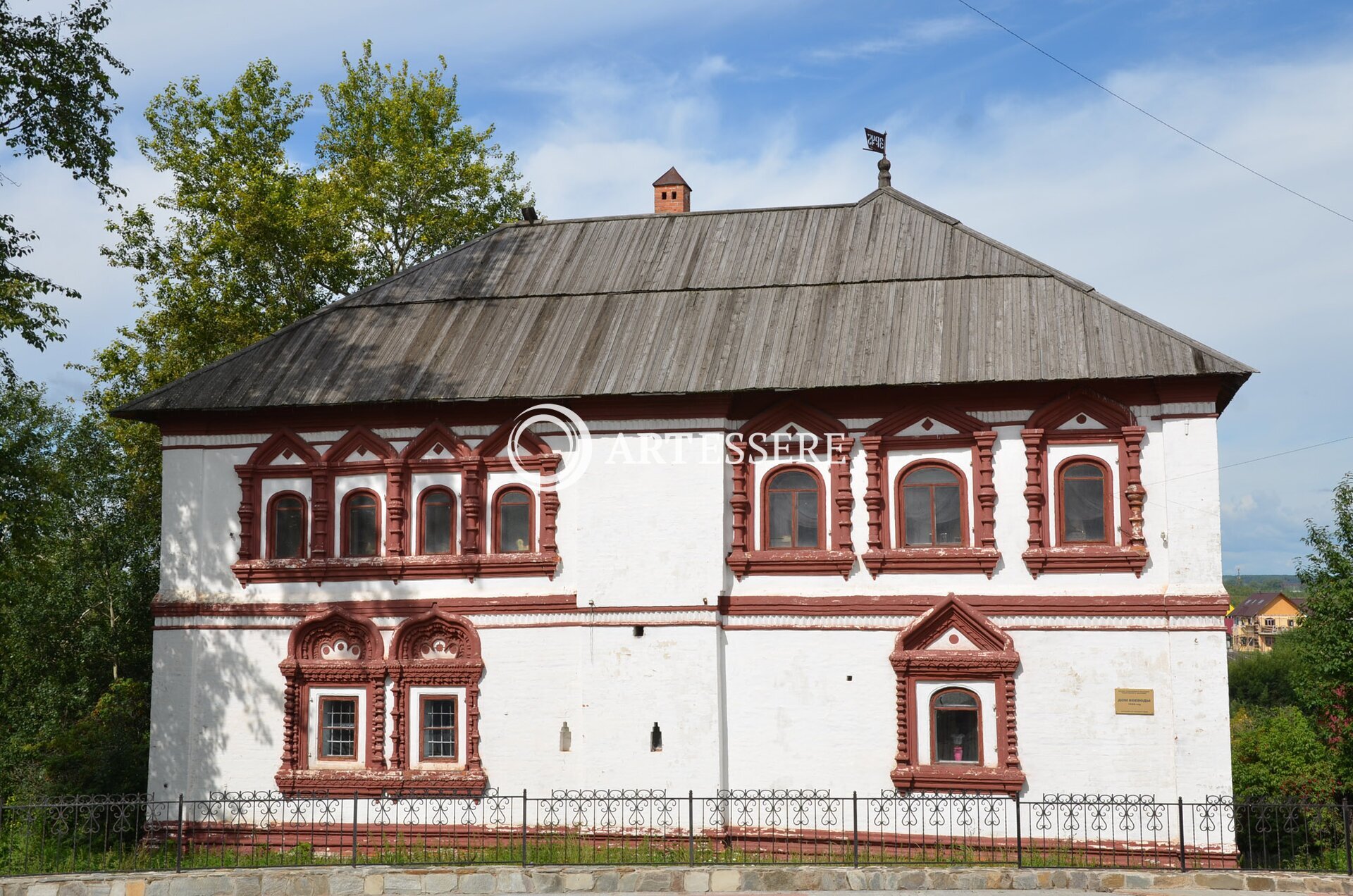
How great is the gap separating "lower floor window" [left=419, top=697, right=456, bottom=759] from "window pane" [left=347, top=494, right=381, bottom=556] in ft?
8.04

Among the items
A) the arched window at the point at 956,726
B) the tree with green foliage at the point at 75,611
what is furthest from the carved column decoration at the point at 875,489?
the tree with green foliage at the point at 75,611

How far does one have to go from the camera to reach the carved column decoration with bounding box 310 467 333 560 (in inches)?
739

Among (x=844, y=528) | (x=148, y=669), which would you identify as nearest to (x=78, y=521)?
(x=148, y=669)

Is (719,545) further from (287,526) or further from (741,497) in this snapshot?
(287,526)

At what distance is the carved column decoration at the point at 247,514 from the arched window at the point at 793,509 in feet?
25.7

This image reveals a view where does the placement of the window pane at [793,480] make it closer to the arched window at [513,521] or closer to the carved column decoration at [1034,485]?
the carved column decoration at [1034,485]

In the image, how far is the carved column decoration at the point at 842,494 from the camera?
17.5 meters

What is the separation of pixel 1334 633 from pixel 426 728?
44.1ft

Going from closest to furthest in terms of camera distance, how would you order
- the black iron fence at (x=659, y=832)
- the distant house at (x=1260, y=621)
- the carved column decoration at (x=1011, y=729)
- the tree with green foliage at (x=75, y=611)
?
the black iron fence at (x=659, y=832) < the carved column decoration at (x=1011, y=729) < the tree with green foliage at (x=75, y=611) < the distant house at (x=1260, y=621)

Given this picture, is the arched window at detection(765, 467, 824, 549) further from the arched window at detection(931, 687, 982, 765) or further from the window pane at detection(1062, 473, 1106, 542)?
the window pane at detection(1062, 473, 1106, 542)

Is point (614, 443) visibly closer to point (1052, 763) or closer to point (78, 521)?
point (1052, 763)

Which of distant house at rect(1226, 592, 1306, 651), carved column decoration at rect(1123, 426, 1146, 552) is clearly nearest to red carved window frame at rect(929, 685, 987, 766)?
carved column decoration at rect(1123, 426, 1146, 552)

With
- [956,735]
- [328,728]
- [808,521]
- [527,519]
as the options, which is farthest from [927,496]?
[328,728]

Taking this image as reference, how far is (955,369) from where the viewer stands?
671 inches
